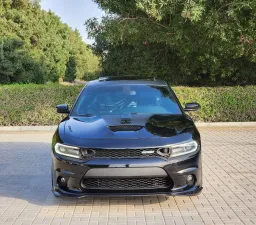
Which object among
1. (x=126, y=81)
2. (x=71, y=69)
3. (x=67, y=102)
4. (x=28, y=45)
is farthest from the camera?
(x=71, y=69)

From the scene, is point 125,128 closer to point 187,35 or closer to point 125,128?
point 125,128

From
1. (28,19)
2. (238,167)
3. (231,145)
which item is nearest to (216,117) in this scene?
(231,145)

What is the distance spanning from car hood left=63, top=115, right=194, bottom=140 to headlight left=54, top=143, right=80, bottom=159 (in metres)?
0.16

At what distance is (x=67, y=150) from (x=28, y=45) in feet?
107

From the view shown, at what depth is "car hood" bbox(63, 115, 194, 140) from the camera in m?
4.84

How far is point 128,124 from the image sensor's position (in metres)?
5.16

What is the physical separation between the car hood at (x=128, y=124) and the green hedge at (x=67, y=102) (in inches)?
290

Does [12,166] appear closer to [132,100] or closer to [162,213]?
[132,100]

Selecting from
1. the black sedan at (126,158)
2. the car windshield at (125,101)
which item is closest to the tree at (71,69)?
the car windshield at (125,101)

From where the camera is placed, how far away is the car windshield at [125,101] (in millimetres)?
5914

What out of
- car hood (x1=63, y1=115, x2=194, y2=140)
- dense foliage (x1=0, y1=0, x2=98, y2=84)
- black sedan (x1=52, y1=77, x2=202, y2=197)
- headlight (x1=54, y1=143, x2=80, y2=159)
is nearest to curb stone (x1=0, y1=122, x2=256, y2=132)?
car hood (x1=63, y1=115, x2=194, y2=140)

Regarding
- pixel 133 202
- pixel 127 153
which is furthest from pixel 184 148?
pixel 133 202

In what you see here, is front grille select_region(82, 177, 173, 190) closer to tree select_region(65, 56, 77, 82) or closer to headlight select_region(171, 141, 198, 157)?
headlight select_region(171, 141, 198, 157)

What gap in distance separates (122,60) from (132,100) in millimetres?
13748
